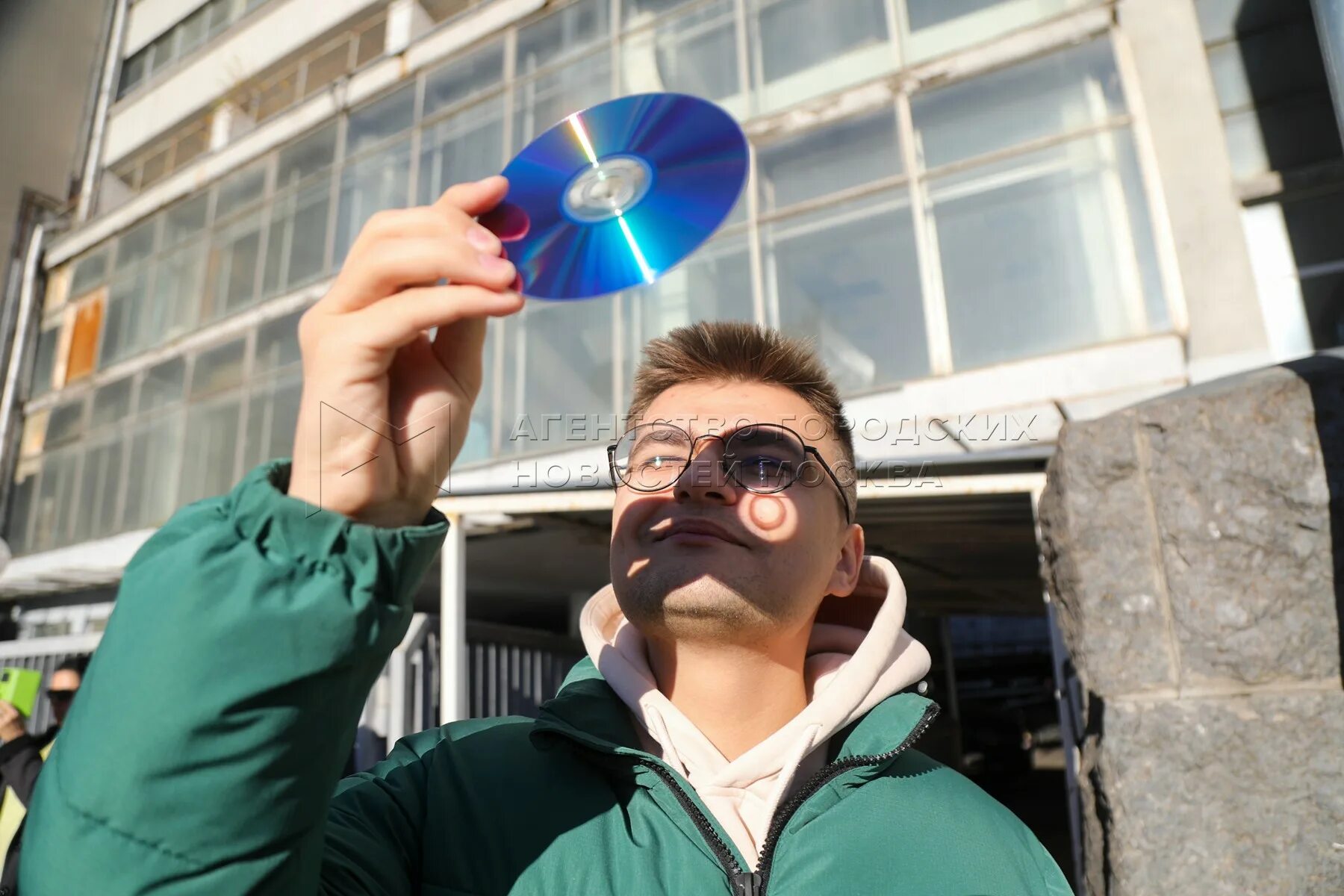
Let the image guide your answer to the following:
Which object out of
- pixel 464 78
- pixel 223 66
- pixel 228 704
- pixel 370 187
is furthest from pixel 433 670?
pixel 223 66

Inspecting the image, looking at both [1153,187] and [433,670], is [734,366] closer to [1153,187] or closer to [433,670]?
[1153,187]

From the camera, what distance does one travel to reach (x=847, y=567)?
2.15 m

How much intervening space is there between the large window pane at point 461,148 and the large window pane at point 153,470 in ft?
17.1

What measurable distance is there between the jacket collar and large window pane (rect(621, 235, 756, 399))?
231 inches

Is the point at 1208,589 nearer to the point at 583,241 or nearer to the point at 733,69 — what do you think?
the point at 583,241

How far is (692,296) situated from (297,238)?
631 cm

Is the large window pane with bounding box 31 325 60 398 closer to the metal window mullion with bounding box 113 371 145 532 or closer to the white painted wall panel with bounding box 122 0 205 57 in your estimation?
the metal window mullion with bounding box 113 371 145 532

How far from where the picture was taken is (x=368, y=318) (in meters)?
0.90

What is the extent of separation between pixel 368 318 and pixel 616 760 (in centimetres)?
96

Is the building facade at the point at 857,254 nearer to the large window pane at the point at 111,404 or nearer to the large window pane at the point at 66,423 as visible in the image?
the large window pane at the point at 111,404

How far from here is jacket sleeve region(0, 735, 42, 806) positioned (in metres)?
4.17

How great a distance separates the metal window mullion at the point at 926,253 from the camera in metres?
6.48

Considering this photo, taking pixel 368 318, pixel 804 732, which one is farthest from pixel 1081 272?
pixel 368 318

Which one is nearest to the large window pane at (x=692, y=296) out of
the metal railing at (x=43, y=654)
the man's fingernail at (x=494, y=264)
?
the man's fingernail at (x=494, y=264)
